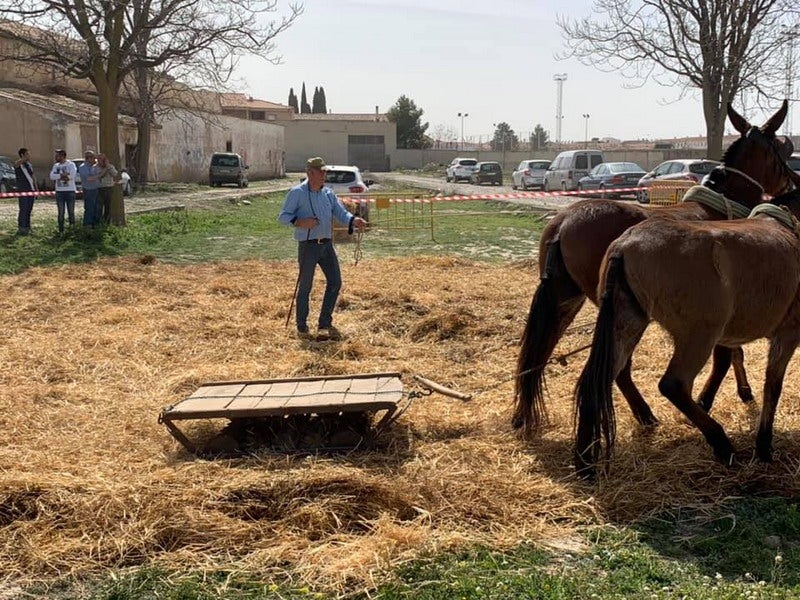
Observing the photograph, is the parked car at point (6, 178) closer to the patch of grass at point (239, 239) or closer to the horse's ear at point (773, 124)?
the patch of grass at point (239, 239)

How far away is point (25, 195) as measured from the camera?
16250 millimetres

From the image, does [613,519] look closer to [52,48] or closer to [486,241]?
[486,241]

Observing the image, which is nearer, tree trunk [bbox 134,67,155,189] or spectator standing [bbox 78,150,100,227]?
spectator standing [bbox 78,150,100,227]

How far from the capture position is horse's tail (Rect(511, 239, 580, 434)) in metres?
5.25

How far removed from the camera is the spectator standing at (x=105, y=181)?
1680 centimetres

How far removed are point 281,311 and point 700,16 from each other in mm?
15591

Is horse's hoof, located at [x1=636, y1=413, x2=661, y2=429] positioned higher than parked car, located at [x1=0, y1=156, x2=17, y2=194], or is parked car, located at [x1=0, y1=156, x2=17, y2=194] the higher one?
parked car, located at [x1=0, y1=156, x2=17, y2=194]

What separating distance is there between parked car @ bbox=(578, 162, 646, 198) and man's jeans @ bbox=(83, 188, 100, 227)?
15822 millimetres

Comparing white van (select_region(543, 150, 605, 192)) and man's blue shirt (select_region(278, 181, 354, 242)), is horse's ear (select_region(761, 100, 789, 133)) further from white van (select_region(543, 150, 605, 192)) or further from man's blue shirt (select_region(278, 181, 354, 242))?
white van (select_region(543, 150, 605, 192))

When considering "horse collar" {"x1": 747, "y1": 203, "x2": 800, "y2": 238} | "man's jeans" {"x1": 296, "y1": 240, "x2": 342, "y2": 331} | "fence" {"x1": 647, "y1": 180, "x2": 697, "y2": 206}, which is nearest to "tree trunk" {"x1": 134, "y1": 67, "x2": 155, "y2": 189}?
"fence" {"x1": 647, "y1": 180, "x2": 697, "y2": 206}

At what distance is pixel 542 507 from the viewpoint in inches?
165

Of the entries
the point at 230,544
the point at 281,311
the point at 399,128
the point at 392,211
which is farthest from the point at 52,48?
the point at 399,128

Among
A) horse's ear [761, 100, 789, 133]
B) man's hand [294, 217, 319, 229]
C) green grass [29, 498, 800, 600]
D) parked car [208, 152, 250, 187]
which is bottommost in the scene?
green grass [29, 498, 800, 600]

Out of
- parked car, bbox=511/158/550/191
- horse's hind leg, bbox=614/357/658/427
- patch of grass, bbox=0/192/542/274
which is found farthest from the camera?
parked car, bbox=511/158/550/191
